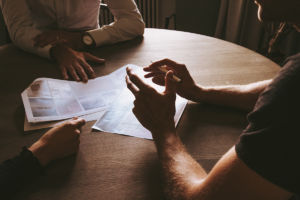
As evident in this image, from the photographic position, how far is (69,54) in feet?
3.90

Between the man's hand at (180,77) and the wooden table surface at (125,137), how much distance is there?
4 cm

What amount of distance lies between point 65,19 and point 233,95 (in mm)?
1110

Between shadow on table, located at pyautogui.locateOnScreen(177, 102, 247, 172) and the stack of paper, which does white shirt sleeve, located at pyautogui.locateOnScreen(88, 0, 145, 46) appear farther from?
shadow on table, located at pyautogui.locateOnScreen(177, 102, 247, 172)

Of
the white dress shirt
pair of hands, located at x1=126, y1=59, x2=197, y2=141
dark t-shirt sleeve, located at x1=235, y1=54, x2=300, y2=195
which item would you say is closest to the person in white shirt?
the white dress shirt

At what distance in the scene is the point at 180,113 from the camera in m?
0.86

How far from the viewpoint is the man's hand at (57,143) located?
673 mm

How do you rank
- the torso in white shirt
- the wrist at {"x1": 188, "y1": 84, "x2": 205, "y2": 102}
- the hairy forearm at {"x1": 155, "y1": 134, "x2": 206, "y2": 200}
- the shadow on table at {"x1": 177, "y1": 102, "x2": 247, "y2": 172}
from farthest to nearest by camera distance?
the torso in white shirt → the wrist at {"x1": 188, "y1": 84, "x2": 205, "y2": 102} → the shadow on table at {"x1": 177, "y1": 102, "x2": 247, "y2": 172} → the hairy forearm at {"x1": 155, "y1": 134, "x2": 206, "y2": 200}

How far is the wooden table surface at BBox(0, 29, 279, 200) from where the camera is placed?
0.61 m

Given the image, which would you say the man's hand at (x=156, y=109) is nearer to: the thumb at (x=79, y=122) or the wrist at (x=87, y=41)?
the thumb at (x=79, y=122)

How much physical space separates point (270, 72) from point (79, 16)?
112cm

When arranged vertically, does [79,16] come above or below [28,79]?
above

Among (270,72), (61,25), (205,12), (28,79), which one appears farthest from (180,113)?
(205,12)

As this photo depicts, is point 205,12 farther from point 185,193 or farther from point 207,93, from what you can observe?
point 185,193

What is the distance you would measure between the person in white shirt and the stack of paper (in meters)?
0.09
